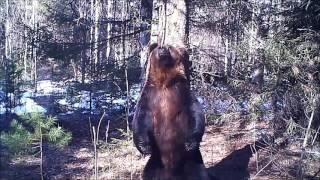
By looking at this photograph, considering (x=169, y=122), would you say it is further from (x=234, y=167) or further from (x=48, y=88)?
(x=48, y=88)

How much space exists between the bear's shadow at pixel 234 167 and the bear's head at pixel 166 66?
1.95 meters

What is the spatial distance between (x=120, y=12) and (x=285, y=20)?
4605 mm

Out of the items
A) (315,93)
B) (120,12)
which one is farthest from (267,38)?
(120,12)

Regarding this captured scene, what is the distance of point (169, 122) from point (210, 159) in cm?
291

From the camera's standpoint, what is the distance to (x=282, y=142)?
7441 mm

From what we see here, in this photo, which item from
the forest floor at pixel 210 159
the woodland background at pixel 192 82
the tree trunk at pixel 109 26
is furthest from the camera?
the tree trunk at pixel 109 26

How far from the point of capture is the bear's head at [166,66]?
4.41 metres

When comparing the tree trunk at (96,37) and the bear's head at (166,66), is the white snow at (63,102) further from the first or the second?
the bear's head at (166,66)

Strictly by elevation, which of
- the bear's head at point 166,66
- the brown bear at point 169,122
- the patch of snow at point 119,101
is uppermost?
the bear's head at point 166,66

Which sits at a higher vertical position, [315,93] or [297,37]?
[297,37]

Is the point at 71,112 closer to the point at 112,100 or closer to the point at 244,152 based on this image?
the point at 112,100

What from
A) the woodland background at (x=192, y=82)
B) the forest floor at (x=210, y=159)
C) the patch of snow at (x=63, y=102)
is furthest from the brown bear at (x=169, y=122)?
the patch of snow at (x=63, y=102)

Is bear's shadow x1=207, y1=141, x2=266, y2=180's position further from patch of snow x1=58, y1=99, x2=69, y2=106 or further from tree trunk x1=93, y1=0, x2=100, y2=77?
patch of snow x1=58, y1=99, x2=69, y2=106

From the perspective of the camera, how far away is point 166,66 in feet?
14.5
